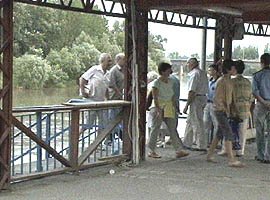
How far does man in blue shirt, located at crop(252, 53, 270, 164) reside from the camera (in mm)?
8641

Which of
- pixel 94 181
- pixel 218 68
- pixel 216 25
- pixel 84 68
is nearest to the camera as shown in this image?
pixel 94 181

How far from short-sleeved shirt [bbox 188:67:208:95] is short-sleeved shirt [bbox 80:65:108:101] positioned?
5.49 ft

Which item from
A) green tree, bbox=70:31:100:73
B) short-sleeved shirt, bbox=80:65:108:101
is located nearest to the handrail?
short-sleeved shirt, bbox=80:65:108:101

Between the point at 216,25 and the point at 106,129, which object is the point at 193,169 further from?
the point at 216,25

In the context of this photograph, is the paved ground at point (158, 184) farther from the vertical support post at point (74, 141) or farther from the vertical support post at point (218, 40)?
the vertical support post at point (218, 40)

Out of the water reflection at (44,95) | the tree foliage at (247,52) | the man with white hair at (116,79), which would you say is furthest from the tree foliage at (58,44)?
the man with white hair at (116,79)

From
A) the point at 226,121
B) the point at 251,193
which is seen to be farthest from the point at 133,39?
the point at 251,193

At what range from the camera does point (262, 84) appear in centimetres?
864

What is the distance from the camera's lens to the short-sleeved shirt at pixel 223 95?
820cm

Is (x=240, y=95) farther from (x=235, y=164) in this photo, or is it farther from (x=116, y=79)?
(x=116, y=79)

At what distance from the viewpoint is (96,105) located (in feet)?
25.8

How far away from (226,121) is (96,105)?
7.02ft

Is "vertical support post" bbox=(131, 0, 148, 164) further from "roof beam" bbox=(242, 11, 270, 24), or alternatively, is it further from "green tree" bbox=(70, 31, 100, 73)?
"green tree" bbox=(70, 31, 100, 73)

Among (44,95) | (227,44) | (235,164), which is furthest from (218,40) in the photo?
(44,95)
